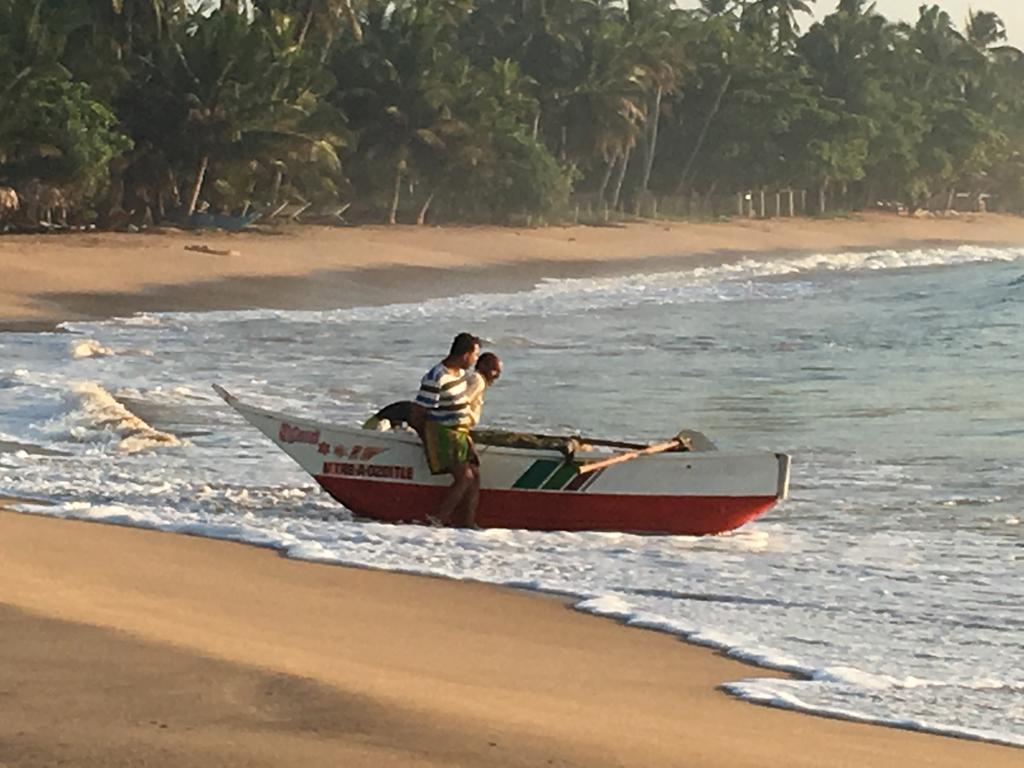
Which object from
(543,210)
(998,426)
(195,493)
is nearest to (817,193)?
(543,210)

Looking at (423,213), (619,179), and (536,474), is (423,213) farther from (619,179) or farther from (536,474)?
(536,474)

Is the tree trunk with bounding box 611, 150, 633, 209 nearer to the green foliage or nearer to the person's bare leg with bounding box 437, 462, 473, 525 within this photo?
the green foliage

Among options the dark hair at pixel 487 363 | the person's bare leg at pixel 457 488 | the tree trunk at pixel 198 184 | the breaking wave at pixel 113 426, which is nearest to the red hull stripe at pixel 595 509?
the person's bare leg at pixel 457 488

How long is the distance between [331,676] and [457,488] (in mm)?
4821

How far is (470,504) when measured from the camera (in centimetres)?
1091

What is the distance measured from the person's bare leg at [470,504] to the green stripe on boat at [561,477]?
1.34ft

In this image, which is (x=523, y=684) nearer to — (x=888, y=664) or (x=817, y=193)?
(x=888, y=664)

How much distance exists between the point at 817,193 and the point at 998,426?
82.5m

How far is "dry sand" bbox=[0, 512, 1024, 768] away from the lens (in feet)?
16.6

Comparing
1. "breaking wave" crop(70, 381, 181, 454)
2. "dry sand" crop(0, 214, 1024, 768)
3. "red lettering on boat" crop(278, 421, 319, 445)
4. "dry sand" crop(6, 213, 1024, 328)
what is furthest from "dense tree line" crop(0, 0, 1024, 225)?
"dry sand" crop(0, 214, 1024, 768)

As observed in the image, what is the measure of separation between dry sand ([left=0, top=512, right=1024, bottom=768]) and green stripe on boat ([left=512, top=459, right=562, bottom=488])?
2.04 meters

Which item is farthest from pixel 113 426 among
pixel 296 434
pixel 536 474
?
pixel 536 474

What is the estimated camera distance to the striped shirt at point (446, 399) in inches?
424

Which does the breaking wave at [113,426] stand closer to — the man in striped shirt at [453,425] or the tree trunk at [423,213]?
the man in striped shirt at [453,425]
